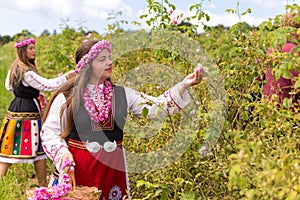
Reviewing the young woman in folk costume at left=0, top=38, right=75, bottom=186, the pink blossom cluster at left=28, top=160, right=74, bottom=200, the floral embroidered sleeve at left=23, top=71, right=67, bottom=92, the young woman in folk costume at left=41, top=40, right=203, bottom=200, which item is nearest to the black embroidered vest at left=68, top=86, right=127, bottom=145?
the young woman in folk costume at left=41, top=40, right=203, bottom=200

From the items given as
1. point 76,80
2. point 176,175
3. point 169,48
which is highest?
point 169,48

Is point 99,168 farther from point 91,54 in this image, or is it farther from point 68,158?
point 91,54

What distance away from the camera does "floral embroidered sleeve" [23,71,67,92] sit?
4094mm

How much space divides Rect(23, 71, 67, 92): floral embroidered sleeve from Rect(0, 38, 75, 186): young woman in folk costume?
6cm

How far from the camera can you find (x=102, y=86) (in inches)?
105

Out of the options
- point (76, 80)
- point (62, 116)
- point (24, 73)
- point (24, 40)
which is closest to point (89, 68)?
point (76, 80)

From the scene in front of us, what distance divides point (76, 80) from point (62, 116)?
0.65 feet

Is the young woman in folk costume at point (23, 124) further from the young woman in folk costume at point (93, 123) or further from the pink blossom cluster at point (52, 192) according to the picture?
the pink blossom cluster at point (52, 192)

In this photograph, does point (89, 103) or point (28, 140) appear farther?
point (28, 140)

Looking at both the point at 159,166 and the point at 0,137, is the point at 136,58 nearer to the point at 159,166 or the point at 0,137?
the point at 0,137

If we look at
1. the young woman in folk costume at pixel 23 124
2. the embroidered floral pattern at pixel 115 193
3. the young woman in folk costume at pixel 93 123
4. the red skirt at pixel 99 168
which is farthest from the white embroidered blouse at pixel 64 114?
the young woman in folk costume at pixel 23 124

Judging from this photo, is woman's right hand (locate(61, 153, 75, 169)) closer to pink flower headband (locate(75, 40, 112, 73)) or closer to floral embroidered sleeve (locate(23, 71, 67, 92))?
pink flower headband (locate(75, 40, 112, 73))

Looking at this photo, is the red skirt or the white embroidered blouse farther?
the red skirt

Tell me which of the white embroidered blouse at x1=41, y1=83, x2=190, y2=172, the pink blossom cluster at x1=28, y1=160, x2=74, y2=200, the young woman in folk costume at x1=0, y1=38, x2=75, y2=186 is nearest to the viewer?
the pink blossom cluster at x1=28, y1=160, x2=74, y2=200
